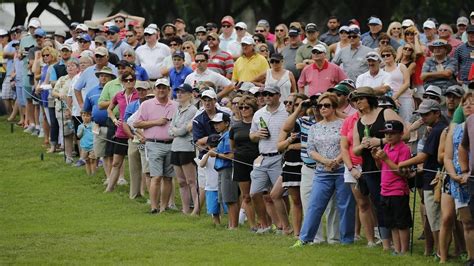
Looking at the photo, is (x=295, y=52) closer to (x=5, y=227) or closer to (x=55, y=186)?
(x=55, y=186)

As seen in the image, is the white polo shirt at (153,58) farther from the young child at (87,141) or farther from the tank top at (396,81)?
the tank top at (396,81)

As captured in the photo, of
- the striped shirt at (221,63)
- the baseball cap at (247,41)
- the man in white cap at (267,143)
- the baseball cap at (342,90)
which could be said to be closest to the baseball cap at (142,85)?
the baseball cap at (247,41)

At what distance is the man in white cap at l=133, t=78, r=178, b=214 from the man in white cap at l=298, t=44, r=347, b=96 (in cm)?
229

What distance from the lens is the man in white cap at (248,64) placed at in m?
26.2

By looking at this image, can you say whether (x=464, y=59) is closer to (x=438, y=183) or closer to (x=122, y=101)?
(x=122, y=101)

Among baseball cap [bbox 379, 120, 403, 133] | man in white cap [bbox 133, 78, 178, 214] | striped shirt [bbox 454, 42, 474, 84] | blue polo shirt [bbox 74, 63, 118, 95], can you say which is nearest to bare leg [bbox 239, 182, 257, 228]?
man in white cap [bbox 133, 78, 178, 214]

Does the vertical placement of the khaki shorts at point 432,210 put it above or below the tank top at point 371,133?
below

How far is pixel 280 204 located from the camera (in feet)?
67.3

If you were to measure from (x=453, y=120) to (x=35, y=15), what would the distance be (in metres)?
38.4

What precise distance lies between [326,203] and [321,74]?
5.49 meters

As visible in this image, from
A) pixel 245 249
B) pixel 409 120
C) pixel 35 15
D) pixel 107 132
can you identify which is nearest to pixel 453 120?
pixel 245 249

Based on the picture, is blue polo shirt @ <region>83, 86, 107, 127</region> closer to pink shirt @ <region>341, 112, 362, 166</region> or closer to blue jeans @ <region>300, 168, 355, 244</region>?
blue jeans @ <region>300, 168, 355, 244</region>

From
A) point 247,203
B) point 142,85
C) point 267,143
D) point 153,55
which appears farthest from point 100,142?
point 267,143

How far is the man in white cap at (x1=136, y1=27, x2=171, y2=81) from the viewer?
28830 mm
